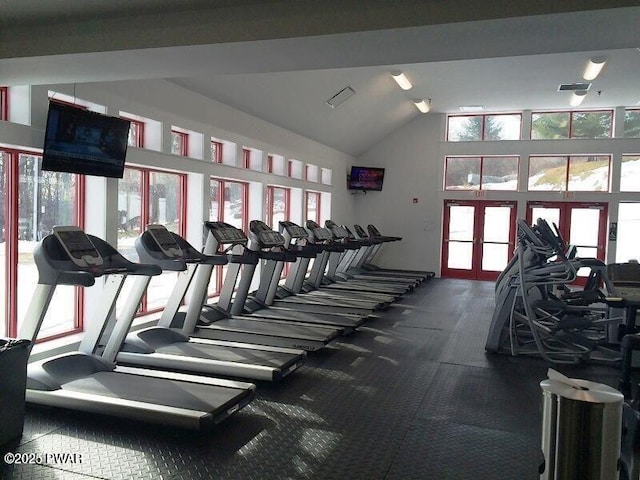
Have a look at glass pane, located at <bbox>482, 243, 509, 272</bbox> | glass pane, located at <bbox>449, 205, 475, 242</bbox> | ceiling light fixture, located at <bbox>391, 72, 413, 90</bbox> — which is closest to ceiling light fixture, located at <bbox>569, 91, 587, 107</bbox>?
glass pane, located at <bbox>449, 205, 475, 242</bbox>

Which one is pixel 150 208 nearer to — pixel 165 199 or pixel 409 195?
pixel 165 199

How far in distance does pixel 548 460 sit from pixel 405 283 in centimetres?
885

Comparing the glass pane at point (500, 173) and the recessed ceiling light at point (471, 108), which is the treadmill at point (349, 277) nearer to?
the glass pane at point (500, 173)

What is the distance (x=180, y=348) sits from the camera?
205 inches

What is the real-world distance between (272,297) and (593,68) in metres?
6.25

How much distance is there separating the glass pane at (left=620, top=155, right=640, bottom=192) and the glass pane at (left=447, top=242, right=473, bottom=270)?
140 inches

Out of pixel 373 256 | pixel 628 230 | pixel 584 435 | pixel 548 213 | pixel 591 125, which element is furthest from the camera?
pixel 373 256

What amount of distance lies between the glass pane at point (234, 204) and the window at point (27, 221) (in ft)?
9.86

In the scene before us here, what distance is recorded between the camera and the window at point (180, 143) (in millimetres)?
7176

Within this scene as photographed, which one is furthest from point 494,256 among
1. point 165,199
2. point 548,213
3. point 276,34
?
point 276,34

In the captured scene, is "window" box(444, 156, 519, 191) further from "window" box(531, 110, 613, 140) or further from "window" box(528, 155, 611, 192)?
"window" box(531, 110, 613, 140)

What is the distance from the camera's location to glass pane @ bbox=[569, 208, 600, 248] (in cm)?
1208

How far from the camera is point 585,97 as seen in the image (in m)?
11.0

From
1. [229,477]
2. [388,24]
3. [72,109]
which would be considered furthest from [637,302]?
[72,109]
